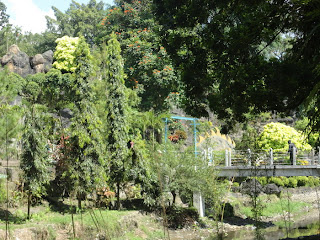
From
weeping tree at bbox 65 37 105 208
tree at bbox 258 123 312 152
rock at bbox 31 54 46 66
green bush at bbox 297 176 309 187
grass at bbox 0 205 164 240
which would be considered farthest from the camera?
rock at bbox 31 54 46 66

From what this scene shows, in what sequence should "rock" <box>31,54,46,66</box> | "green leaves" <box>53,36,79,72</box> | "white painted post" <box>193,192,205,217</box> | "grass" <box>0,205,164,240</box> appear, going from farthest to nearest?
"rock" <box>31,54,46,66</box> → "green leaves" <box>53,36,79,72</box> → "white painted post" <box>193,192,205,217</box> → "grass" <box>0,205,164,240</box>

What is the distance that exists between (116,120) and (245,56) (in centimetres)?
1027

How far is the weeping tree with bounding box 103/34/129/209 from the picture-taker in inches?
741

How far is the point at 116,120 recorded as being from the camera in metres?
19.1

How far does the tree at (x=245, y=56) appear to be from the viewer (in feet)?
28.3

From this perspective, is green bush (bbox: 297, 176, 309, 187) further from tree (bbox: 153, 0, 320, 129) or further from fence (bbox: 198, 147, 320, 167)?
tree (bbox: 153, 0, 320, 129)

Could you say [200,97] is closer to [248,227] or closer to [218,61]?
[218,61]

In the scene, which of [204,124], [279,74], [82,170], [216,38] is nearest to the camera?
[279,74]

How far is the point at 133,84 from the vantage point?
91.1ft

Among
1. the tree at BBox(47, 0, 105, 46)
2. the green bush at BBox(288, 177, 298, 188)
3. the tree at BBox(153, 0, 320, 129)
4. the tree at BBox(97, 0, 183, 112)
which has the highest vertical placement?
the tree at BBox(47, 0, 105, 46)

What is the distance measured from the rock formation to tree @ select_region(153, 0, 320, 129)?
87.7 ft

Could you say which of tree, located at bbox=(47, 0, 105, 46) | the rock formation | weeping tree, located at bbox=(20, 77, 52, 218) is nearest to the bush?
weeping tree, located at bbox=(20, 77, 52, 218)

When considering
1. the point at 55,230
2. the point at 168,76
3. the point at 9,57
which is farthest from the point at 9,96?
the point at 9,57

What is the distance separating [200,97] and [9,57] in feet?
92.9
